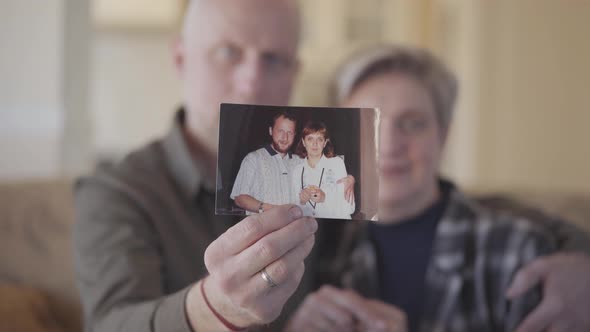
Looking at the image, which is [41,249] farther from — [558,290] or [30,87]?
[558,290]

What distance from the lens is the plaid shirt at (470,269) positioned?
2.94 ft

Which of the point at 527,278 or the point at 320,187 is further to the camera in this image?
the point at 527,278

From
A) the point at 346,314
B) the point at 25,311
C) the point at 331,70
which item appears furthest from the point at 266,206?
the point at 331,70

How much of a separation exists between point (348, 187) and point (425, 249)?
0.56 metres

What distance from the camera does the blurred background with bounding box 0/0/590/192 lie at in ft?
5.56

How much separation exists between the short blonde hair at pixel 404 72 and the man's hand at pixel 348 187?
0.42 metres

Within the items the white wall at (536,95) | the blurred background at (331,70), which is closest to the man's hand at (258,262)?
the blurred background at (331,70)

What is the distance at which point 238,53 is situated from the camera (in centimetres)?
65

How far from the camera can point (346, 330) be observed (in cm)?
80

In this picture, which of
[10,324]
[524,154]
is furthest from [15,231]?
[524,154]

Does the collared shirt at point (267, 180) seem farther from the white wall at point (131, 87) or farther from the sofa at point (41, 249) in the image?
the white wall at point (131, 87)

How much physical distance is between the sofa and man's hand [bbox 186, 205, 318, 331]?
0.73 m

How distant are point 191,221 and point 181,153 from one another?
0.14 m

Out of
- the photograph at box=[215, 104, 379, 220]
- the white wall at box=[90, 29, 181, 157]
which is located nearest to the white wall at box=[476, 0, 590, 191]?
the white wall at box=[90, 29, 181, 157]
